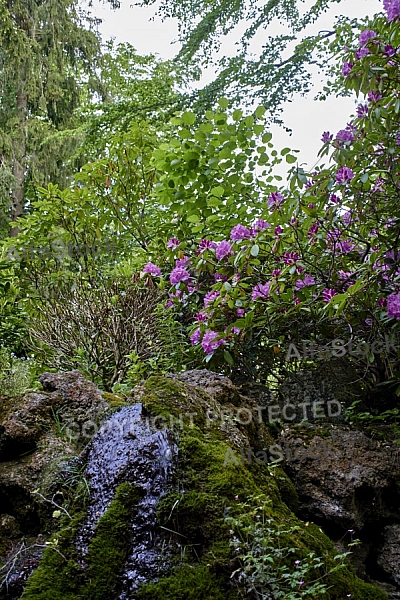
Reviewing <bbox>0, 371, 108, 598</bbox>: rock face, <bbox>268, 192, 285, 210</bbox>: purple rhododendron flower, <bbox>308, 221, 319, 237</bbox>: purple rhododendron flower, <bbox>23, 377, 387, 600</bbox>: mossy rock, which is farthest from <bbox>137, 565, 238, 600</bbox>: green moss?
<bbox>308, 221, 319, 237</bbox>: purple rhododendron flower

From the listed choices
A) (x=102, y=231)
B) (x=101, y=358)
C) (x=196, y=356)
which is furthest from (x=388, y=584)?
(x=102, y=231)

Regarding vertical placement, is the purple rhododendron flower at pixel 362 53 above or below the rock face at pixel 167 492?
above

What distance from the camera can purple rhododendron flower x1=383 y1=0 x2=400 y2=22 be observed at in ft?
7.53

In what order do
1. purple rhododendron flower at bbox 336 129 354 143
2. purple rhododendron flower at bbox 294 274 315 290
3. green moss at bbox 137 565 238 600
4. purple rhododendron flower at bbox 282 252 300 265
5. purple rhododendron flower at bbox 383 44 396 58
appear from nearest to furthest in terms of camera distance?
green moss at bbox 137 565 238 600
purple rhododendron flower at bbox 383 44 396 58
purple rhododendron flower at bbox 336 129 354 143
purple rhododendron flower at bbox 282 252 300 265
purple rhododendron flower at bbox 294 274 315 290

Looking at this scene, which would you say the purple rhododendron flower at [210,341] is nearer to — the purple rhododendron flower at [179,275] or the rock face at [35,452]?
the purple rhododendron flower at [179,275]

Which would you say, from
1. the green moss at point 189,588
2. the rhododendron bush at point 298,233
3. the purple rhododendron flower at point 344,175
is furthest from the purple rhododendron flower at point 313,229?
the green moss at point 189,588

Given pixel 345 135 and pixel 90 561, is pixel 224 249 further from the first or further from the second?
pixel 90 561

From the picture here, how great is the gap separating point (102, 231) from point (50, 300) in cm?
105

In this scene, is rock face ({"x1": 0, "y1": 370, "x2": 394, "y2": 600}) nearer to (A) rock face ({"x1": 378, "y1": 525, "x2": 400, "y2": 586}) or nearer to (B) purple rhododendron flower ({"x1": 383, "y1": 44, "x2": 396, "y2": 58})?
(A) rock face ({"x1": 378, "y1": 525, "x2": 400, "y2": 586})

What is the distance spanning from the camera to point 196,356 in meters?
3.74

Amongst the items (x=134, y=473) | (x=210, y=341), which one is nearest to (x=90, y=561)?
(x=134, y=473)

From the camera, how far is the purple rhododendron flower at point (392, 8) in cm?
229

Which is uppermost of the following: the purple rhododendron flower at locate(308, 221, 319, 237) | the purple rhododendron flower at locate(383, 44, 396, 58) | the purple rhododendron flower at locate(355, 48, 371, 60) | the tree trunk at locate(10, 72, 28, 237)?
the tree trunk at locate(10, 72, 28, 237)

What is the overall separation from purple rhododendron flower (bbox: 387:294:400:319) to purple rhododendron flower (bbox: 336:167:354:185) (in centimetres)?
61
